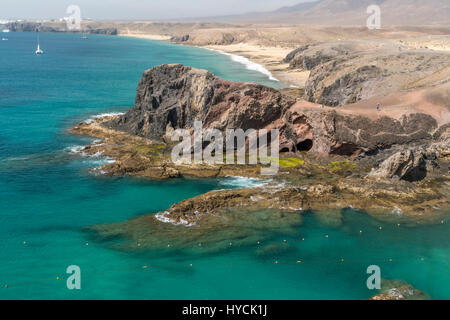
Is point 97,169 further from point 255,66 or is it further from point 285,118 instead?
point 255,66

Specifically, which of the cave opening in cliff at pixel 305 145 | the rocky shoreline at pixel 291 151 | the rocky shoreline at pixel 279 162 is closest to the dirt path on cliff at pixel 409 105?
the rocky shoreline at pixel 279 162

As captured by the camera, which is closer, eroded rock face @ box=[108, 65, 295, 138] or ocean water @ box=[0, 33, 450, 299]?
ocean water @ box=[0, 33, 450, 299]

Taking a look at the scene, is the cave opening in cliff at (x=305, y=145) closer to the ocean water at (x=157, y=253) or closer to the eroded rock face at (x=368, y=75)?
the ocean water at (x=157, y=253)

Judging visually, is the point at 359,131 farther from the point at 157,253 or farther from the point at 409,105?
the point at 157,253

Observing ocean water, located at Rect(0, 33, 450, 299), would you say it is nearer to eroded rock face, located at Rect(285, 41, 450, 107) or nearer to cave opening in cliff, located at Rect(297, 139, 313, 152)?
cave opening in cliff, located at Rect(297, 139, 313, 152)

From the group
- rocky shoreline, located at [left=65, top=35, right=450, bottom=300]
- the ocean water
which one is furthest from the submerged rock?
the ocean water

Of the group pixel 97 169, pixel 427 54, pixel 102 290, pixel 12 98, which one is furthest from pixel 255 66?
pixel 102 290

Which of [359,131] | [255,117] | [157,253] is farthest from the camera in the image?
[255,117]

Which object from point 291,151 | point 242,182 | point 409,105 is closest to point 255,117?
point 291,151
